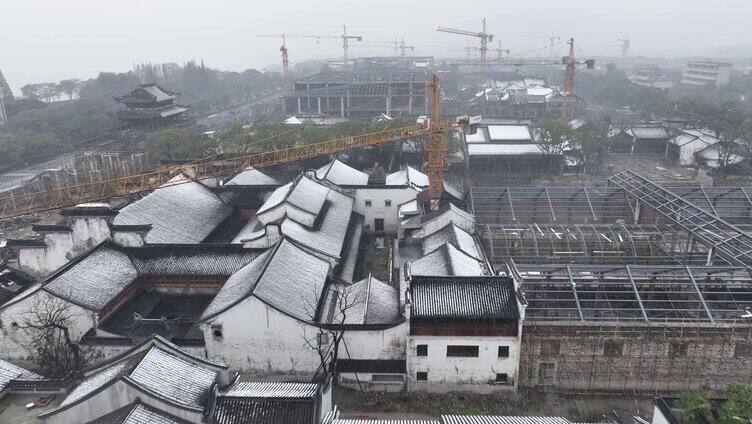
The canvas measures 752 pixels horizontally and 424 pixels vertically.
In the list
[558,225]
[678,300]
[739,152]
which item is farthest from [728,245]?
[739,152]

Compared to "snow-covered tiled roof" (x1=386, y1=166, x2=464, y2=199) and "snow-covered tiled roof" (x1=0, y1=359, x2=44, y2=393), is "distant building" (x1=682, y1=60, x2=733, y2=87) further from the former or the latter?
"snow-covered tiled roof" (x1=0, y1=359, x2=44, y2=393)

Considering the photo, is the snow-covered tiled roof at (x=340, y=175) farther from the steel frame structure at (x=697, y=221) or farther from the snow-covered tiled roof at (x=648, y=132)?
the snow-covered tiled roof at (x=648, y=132)

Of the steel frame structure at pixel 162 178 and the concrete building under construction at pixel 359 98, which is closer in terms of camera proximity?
the steel frame structure at pixel 162 178

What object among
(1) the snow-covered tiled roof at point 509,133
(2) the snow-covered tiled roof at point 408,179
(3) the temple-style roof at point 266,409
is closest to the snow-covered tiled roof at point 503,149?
(1) the snow-covered tiled roof at point 509,133

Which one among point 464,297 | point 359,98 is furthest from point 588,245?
point 359,98

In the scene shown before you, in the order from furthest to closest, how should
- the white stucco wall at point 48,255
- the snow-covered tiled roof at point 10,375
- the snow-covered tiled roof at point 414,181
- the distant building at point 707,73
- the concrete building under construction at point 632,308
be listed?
the distant building at point 707,73 → the snow-covered tiled roof at point 414,181 → the white stucco wall at point 48,255 → the concrete building under construction at point 632,308 → the snow-covered tiled roof at point 10,375

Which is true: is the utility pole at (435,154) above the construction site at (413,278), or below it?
above
